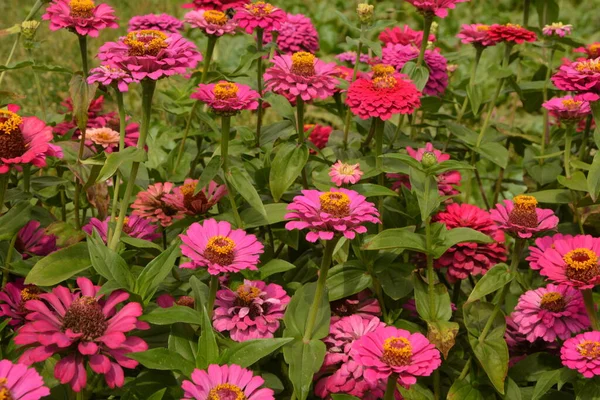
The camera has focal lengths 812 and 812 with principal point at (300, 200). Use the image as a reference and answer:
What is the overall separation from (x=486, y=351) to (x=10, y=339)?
1.01 metres

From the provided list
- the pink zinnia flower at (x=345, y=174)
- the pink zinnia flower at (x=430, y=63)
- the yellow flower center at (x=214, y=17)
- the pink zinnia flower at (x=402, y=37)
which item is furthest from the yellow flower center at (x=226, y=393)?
the pink zinnia flower at (x=402, y=37)

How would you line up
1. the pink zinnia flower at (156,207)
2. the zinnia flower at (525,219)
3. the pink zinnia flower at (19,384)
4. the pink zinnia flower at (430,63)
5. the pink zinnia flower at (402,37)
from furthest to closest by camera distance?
1. the pink zinnia flower at (402,37)
2. the pink zinnia flower at (430,63)
3. the pink zinnia flower at (156,207)
4. the zinnia flower at (525,219)
5. the pink zinnia flower at (19,384)

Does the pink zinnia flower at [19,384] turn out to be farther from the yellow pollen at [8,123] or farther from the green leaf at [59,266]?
the yellow pollen at [8,123]

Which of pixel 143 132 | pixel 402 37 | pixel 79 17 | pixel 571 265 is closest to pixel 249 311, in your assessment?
pixel 143 132

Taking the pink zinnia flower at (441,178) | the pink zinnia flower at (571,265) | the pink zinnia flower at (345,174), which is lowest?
the pink zinnia flower at (441,178)

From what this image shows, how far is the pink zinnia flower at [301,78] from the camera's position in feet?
6.21

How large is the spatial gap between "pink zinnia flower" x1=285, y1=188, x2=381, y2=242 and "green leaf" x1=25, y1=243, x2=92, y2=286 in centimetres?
44

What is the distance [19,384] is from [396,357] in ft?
2.11

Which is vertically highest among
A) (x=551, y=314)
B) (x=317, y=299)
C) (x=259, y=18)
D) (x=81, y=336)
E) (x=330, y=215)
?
(x=259, y=18)

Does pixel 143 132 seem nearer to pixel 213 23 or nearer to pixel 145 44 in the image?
pixel 145 44

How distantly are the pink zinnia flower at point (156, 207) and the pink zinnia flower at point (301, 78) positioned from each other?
1.26 feet

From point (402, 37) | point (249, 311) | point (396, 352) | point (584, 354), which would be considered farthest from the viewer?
point (402, 37)

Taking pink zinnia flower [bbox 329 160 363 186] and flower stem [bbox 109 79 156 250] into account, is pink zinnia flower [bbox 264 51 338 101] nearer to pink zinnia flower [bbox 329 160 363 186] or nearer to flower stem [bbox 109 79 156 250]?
pink zinnia flower [bbox 329 160 363 186]

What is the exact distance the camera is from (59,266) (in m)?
1.61
